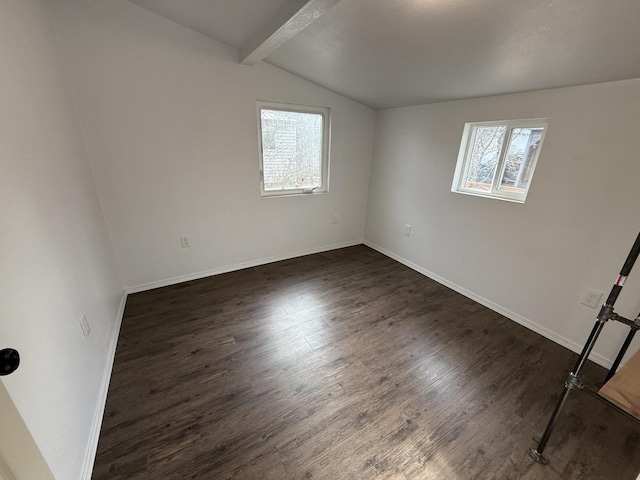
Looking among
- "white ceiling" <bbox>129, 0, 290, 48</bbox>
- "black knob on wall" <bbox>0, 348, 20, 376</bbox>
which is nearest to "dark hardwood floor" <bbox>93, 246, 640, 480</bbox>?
"black knob on wall" <bbox>0, 348, 20, 376</bbox>

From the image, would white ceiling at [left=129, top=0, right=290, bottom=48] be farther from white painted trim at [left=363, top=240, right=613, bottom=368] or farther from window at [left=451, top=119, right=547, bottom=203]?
white painted trim at [left=363, top=240, right=613, bottom=368]

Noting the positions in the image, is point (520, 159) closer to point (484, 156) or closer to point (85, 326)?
point (484, 156)

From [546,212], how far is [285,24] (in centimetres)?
233

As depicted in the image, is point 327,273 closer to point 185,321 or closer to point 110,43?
point 185,321

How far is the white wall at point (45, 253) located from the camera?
93 centimetres

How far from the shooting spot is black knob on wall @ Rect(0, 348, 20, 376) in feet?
1.95

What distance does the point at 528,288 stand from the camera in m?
2.25

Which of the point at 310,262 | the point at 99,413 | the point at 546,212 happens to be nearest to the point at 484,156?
the point at 546,212

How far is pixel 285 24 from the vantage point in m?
1.61

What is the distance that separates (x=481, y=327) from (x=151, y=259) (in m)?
3.17

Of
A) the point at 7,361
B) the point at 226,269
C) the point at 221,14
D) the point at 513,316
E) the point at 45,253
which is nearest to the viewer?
the point at 7,361

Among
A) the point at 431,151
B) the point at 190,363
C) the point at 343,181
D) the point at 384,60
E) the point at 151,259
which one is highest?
the point at 384,60

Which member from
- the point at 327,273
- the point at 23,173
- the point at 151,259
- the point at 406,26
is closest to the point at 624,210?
the point at 406,26

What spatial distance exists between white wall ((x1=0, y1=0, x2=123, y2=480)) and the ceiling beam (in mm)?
1298
